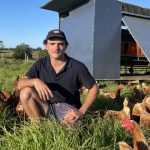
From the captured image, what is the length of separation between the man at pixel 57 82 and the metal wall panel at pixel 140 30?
7.36 meters

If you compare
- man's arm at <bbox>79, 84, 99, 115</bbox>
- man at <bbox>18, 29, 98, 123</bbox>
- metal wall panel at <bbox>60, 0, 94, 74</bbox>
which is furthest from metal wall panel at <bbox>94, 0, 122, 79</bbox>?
man's arm at <bbox>79, 84, 99, 115</bbox>

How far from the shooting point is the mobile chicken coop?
1223cm

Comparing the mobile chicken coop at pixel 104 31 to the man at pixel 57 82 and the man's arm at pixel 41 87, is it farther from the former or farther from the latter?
the man's arm at pixel 41 87

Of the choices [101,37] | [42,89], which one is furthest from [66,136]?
[101,37]

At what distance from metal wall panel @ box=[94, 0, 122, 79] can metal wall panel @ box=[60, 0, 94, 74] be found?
0.64 ft

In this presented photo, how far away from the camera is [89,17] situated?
12.4 metres

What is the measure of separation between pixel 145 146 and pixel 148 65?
14098 millimetres

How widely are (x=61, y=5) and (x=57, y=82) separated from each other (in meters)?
9.91

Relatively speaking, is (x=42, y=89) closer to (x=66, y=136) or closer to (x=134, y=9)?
(x=66, y=136)

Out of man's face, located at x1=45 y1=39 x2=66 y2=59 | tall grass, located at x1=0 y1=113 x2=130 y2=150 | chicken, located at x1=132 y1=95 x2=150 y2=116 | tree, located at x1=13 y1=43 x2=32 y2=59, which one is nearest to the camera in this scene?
tall grass, located at x1=0 y1=113 x2=130 y2=150

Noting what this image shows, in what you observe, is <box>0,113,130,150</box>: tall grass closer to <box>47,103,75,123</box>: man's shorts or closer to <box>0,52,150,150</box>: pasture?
<box>0,52,150,150</box>: pasture

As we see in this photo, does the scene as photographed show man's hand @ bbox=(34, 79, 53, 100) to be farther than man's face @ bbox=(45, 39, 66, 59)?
No

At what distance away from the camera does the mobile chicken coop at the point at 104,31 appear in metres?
12.2

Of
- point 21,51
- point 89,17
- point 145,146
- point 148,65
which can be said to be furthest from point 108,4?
point 21,51
